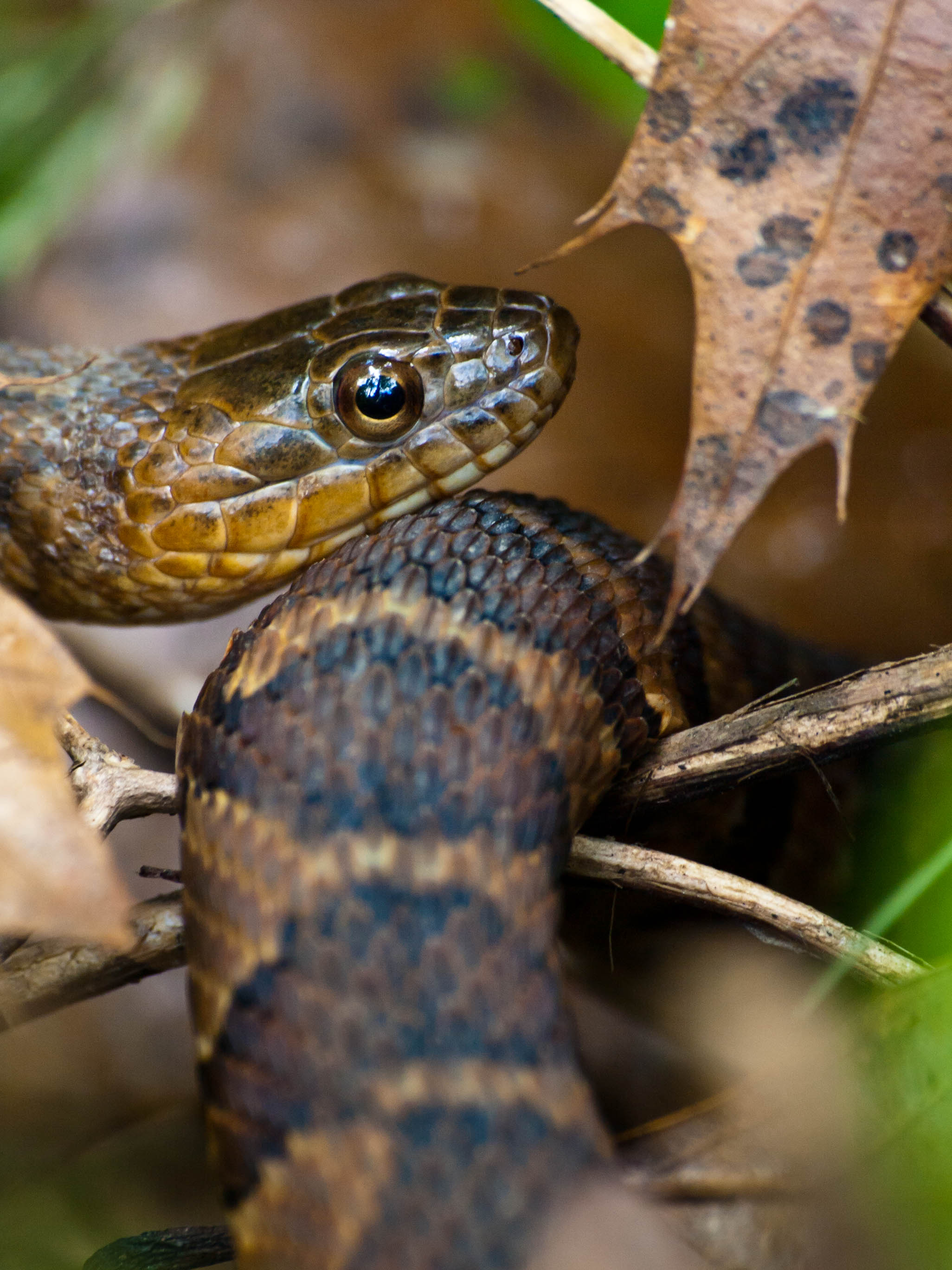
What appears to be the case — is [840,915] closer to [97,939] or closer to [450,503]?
[450,503]

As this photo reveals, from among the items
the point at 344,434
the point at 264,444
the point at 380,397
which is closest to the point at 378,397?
the point at 380,397

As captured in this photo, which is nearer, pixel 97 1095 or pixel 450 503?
pixel 450 503

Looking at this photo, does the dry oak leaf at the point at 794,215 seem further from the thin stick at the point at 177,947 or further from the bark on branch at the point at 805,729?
the thin stick at the point at 177,947

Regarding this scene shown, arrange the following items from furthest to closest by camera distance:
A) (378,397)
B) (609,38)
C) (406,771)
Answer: (378,397), (609,38), (406,771)

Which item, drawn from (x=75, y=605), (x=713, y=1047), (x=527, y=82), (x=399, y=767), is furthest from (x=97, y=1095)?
(x=527, y=82)

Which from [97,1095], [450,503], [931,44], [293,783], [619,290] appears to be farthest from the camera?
[619,290]

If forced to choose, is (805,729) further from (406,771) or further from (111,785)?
(111,785)

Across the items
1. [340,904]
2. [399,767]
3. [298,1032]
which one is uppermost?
[399,767]
